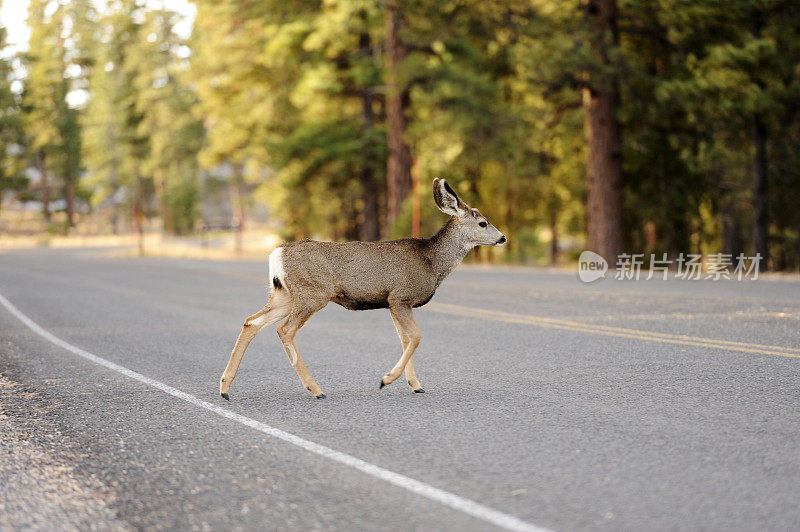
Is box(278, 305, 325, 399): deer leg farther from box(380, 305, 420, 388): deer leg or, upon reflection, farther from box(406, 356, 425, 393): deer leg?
box(406, 356, 425, 393): deer leg

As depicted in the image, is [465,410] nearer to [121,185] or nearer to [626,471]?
[626,471]

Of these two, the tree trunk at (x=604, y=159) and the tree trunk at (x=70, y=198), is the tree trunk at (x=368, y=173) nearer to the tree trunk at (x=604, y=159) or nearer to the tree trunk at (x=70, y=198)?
the tree trunk at (x=604, y=159)

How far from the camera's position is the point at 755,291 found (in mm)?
16953

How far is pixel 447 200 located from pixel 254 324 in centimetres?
Answer: 189

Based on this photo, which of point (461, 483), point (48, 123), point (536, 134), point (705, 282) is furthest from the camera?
point (48, 123)

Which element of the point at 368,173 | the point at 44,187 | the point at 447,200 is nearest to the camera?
the point at 447,200

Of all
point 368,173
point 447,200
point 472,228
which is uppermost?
point 368,173

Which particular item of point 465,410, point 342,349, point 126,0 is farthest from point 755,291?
point 126,0

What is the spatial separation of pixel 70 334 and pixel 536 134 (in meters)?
18.2

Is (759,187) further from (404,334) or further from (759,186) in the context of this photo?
(404,334)

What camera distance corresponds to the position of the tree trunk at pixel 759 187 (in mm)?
23812

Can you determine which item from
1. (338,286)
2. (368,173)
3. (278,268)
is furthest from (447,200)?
(368,173)

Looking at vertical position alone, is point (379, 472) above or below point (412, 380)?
below

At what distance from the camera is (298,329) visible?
734 cm
